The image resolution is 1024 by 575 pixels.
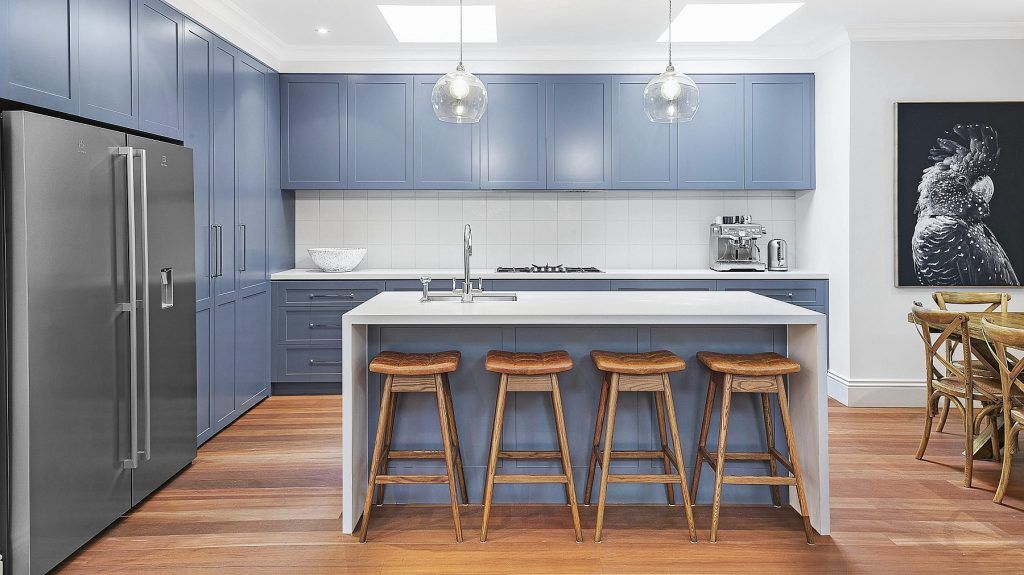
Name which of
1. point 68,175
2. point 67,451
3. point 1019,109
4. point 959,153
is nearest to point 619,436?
point 67,451

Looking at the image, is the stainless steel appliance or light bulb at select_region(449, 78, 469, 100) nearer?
light bulb at select_region(449, 78, 469, 100)

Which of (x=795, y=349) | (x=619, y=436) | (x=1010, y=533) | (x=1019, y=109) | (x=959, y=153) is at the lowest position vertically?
(x=1010, y=533)

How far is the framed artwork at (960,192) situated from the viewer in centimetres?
443

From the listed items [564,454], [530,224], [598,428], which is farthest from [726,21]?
[564,454]

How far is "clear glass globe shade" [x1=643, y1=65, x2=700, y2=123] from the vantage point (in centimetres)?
292

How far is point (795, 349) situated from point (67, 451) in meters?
2.73

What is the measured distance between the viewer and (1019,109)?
14.6 ft

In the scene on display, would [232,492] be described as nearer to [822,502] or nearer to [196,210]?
[196,210]

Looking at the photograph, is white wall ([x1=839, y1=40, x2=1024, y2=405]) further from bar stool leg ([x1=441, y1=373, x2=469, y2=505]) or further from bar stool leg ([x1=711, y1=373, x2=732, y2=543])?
bar stool leg ([x1=441, y1=373, x2=469, y2=505])

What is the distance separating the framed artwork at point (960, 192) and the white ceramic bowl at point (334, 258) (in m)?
3.84

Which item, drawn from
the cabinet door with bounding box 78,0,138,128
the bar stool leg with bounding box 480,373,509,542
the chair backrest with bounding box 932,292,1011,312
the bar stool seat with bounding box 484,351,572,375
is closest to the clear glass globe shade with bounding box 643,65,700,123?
the bar stool seat with bounding box 484,351,572,375

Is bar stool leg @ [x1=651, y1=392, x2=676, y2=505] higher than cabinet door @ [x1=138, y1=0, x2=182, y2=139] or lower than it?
lower

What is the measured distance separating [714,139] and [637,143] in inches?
22.9

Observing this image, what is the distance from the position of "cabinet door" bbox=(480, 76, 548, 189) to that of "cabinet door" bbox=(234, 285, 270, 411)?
184 cm
